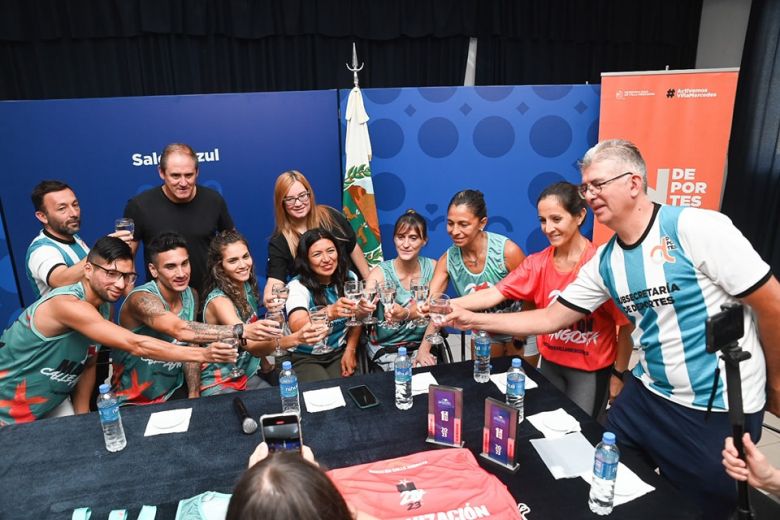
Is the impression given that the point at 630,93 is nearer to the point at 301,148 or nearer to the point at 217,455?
the point at 301,148

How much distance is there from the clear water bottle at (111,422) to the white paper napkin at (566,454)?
163 cm

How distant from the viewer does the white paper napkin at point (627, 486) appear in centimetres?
172

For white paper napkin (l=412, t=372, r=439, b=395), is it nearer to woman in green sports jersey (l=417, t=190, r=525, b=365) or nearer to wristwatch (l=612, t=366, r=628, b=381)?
woman in green sports jersey (l=417, t=190, r=525, b=365)

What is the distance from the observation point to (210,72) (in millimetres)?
6582

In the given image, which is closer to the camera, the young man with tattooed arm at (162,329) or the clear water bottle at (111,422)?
the clear water bottle at (111,422)

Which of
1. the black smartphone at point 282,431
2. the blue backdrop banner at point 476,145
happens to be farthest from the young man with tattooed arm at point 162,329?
the blue backdrop banner at point 476,145

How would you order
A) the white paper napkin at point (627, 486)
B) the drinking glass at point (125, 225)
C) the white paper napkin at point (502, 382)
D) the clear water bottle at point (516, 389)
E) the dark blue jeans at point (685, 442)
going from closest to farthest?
the white paper napkin at point (627, 486)
the dark blue jeans at point (685, 442)
the clear water bottle at point (516, 389)
the white paper napkin at point (502, 382)
the drinking glass at point (125, 225)

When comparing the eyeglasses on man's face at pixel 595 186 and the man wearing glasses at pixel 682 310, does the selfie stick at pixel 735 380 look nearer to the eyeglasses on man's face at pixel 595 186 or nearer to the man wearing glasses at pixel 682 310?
the man wearing glasses at pixel 682 310

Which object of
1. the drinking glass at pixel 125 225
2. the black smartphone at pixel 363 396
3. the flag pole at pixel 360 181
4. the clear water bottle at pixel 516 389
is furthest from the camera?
the flag pole at pixel 360 181

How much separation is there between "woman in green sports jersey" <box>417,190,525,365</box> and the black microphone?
1227mm

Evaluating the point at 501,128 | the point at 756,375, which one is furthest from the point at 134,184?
the point at 756,375

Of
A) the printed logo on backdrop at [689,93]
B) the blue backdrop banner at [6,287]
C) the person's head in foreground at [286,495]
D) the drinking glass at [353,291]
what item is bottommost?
the blue backdrop banner at [6,287]

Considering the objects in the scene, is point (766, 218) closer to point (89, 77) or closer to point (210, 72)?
point (210, 72)

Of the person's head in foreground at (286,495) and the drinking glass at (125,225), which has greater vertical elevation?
the drinking glass at (125,225)
